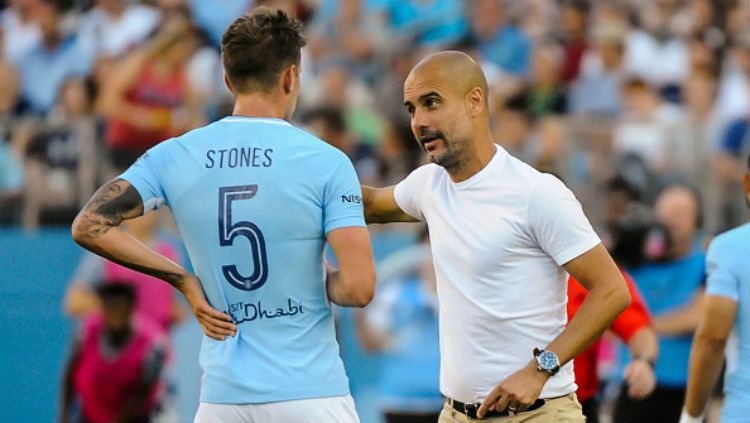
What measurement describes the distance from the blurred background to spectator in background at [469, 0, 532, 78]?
0.02 meters

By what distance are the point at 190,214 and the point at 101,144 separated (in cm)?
712

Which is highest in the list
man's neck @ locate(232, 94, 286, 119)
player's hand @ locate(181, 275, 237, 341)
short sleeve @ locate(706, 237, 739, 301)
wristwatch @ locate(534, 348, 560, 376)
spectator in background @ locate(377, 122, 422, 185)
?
spectator in background @ locate(377, 122, 422, 185)

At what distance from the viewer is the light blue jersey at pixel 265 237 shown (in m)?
4.93

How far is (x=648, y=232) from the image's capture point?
9.07 meters

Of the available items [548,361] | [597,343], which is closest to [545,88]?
[597,343]

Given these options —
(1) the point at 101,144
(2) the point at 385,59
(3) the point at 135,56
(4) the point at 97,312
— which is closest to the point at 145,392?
(4) the point at 97,312

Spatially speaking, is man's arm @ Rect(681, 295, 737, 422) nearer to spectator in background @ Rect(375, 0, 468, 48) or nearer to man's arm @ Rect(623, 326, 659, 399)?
man's arm @ Rect(623, 326, 659, 399)

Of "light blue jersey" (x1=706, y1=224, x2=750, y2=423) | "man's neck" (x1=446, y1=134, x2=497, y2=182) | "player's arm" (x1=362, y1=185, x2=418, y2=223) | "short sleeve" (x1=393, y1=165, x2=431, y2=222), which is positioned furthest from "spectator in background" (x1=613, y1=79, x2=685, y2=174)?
"man's neck" (x1=446, y1=134, x2=497, y2=182)

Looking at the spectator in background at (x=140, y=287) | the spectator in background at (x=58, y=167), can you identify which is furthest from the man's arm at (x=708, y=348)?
the spectator in background at (x=58, y=167)

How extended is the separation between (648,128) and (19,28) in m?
6.11

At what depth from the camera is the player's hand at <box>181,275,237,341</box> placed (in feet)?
16.4

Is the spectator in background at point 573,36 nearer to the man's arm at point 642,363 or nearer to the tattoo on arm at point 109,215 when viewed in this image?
the man's arm at point 642,363

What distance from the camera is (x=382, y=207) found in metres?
5.73

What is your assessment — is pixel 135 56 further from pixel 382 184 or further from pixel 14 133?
pixel 382 184
